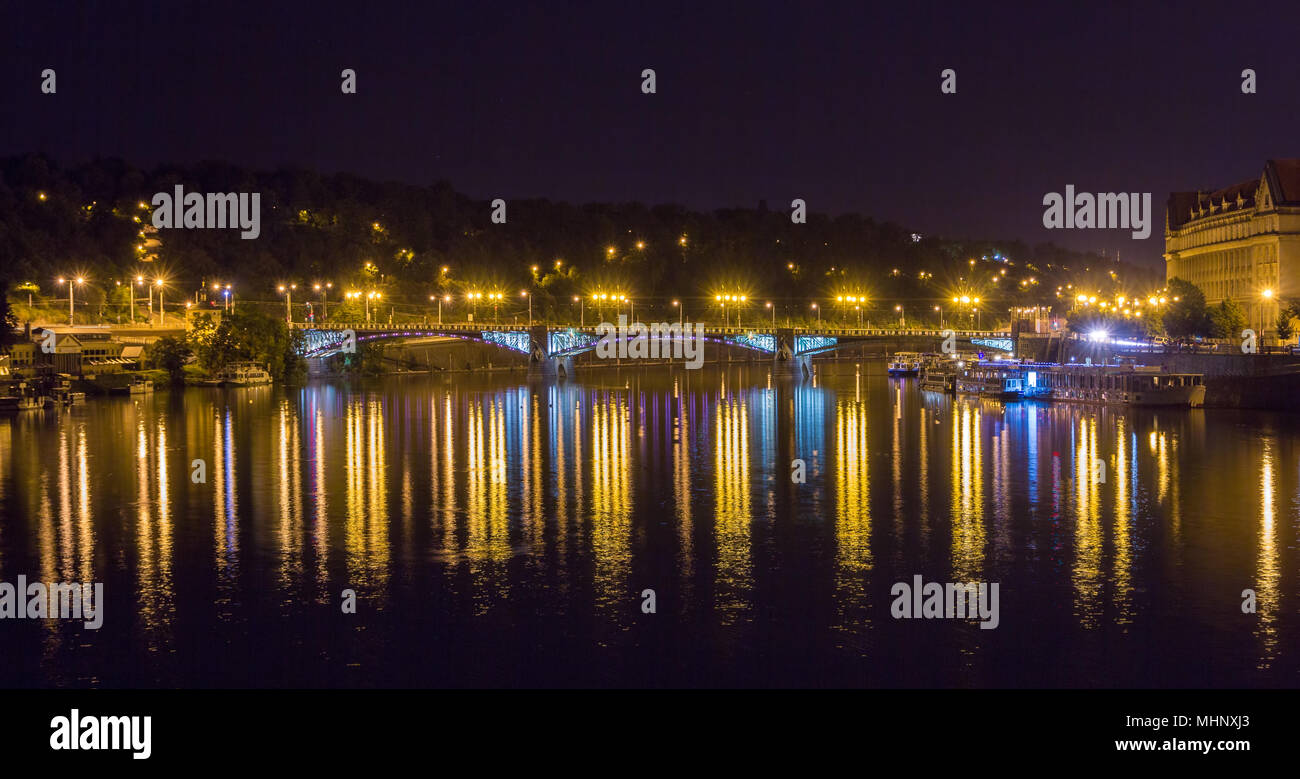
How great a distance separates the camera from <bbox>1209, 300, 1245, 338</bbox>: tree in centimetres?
7275

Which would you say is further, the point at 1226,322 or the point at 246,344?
the point at 246,344

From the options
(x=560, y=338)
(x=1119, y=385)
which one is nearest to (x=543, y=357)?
(x=560, y=338)

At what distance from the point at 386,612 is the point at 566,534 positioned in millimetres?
6475

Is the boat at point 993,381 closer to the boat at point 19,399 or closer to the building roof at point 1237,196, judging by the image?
the building roof at point 1237,196

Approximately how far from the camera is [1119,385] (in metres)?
56.7

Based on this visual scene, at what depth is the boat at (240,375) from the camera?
73500 millimetres

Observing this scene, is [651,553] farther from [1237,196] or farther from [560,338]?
[1237,196]

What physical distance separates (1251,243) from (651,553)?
76.1 meters

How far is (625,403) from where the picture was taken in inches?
2424

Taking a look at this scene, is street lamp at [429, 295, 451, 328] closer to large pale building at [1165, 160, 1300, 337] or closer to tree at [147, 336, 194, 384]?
tree at [147, 336, 194, 384]

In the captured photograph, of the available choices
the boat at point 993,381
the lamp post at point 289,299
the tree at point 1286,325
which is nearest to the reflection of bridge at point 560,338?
the lamp post at point 289,299

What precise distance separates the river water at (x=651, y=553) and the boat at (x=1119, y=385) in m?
8.22

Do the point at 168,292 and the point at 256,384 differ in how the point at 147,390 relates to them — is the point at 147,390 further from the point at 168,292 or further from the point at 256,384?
the point at 168,292
